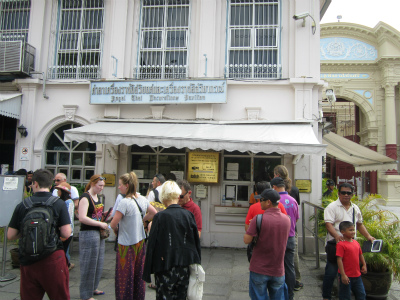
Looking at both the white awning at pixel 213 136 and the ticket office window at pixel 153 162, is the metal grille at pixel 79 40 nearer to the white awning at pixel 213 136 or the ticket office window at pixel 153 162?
the white awning at pixel 213 136

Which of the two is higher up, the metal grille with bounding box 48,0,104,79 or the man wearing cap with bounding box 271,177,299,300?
the metal grille with bounding box 48,0,104,79

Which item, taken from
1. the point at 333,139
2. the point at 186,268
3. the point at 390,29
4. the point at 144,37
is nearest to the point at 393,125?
the point at 390,29

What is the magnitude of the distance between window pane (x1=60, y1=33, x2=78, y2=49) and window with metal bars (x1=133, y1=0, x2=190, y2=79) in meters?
1.93

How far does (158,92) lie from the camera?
26.0 feet

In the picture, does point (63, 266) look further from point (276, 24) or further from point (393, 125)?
point (393, 125)

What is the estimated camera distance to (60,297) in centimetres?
317

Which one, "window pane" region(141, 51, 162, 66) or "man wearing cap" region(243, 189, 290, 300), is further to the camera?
"window pane" region(141, 51, 162, 66)

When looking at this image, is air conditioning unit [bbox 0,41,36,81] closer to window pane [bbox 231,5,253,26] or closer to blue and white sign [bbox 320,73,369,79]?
window pane [bbox 231,5,253,26]

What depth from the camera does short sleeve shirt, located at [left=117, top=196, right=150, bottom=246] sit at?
3912mm

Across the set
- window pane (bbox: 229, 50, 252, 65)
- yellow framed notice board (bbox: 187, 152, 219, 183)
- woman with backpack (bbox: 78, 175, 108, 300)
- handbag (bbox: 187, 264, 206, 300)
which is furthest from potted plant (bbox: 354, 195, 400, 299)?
window pane (bbox: 229, 50, 252, 65)

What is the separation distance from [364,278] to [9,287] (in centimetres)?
538

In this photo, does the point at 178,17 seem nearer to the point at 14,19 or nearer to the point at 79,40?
the point at 79,40

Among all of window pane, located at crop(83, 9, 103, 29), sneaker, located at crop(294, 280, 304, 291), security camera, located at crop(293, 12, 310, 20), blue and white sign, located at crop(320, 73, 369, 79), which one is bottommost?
sneaker, located at crop(294, 280, 304, 291)

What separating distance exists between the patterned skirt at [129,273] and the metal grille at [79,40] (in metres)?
6.02
